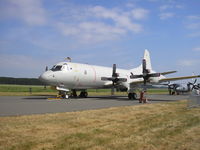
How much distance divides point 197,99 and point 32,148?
1313 centimetres

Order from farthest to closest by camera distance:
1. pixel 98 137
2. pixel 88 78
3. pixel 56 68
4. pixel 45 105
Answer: pixel 88 78 → pixel 56 68 → pixel 45 105 → pixel 98 137

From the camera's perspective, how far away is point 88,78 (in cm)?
2614

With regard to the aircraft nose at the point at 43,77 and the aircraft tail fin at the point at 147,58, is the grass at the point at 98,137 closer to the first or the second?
the aircraft nose at the point at 43,77

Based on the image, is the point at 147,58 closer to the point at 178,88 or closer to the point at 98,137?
the point at 178,88

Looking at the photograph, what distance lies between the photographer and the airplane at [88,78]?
2317 centimetres

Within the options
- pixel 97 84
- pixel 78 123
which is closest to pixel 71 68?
pixel 97 84

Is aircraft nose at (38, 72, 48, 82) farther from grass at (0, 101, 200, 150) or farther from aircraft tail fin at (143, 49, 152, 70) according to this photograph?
aircraft tail fin at (143, 49, 152, 70)

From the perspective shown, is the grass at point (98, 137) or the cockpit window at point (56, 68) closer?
the grass at point (98, 137)

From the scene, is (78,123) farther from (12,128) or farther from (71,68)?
(71,68)

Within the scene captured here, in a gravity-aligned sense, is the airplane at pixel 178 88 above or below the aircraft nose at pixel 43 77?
below

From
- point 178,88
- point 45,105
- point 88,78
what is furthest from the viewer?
point 178,88

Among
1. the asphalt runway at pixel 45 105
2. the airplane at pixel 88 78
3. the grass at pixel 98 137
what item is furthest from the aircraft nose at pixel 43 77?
the grass at pixel 98 137

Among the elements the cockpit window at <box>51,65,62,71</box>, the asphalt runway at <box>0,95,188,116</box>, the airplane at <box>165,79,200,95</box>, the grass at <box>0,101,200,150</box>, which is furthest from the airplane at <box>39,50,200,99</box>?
the airplane at <box>165,79,200,95</box>

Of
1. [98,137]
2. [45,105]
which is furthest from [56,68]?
[98,137]
